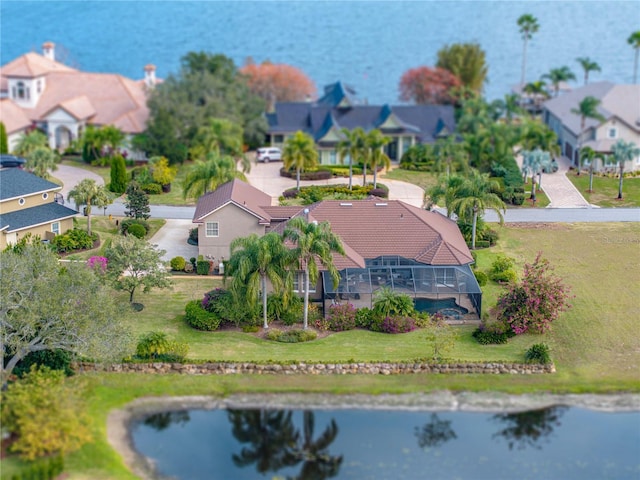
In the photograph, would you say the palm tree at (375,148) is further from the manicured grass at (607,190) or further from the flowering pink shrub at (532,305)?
the flowering pink shrub at (532,305)

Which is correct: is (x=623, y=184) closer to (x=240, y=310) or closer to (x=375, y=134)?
(x=375, y=134)

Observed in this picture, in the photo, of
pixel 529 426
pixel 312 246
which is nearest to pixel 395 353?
pixel 312 246

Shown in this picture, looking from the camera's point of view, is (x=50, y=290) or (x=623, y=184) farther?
(x=623, y=184)

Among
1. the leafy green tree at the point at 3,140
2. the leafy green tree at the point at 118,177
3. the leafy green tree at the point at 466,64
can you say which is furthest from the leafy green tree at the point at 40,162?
the leafy green tree at the point at 466,64

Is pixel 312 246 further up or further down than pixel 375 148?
further down

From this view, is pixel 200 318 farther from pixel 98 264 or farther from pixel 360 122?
pixel 360 122

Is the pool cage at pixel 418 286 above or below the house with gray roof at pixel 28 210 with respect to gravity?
below

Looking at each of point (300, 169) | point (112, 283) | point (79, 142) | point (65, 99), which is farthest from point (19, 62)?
point (112, 283)
